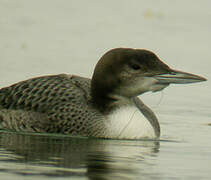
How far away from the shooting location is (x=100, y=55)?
16.6 metres

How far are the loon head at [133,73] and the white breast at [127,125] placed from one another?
0.24 metres

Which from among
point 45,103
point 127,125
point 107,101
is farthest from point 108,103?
point 45,103

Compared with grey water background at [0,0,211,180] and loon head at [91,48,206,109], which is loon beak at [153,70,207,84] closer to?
loon head at [91,48,206,109]

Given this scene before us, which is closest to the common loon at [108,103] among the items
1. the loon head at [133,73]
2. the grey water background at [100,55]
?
the loon head at [133,73]

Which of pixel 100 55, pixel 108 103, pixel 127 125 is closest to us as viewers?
pixel 127 125

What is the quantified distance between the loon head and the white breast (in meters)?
0.24

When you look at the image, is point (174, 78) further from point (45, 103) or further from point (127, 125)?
point (45, 103)

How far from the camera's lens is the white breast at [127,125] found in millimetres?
10411

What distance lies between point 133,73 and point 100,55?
6.09m

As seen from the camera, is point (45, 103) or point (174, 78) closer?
point (174, 78)

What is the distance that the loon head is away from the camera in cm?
1053

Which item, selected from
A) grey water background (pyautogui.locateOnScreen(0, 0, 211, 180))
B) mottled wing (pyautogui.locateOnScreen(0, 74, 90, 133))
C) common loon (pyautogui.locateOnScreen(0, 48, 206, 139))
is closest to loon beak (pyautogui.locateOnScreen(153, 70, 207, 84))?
common loon (pyautogui.locateOnScreen(0, 48, 206, 139))

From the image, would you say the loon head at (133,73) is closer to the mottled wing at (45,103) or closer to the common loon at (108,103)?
the common loon at (108,103)

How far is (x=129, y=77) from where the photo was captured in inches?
416
